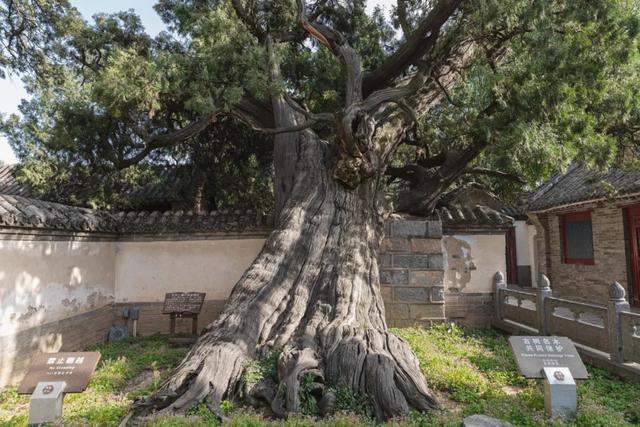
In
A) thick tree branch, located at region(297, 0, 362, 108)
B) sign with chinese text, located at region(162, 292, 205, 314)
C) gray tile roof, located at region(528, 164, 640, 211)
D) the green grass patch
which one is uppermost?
thick tree branch, located at region(297, 0, 362, 108)

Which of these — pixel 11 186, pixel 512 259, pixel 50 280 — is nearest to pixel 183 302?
pixel 50 280

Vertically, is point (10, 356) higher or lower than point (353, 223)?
lower

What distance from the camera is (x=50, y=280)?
6.36 meters

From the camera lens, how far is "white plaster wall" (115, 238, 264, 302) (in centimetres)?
810

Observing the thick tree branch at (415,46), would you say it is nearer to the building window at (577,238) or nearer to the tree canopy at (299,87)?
A: the tree canopy at (299,87)

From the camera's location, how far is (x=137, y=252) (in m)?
8.19

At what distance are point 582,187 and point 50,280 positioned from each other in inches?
460

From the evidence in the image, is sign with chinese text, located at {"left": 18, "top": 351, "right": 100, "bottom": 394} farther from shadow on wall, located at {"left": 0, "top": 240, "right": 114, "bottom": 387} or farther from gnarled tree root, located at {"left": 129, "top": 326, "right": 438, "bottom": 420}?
shadow on wall, located at {"left": 0, "top": 240, "right": 114, "bottom": 387}

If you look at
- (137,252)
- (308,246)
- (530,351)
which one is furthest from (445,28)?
(137,252)

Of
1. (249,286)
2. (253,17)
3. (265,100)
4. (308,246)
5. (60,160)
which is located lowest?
(249,286)

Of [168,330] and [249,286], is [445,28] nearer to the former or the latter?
[249,286]

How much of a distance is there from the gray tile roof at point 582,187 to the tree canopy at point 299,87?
120 centimetres

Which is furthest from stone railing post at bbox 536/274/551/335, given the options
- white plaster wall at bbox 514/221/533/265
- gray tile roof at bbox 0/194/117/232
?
white plaster wall at bbox 514/221/533/265

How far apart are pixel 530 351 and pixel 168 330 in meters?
6.39
